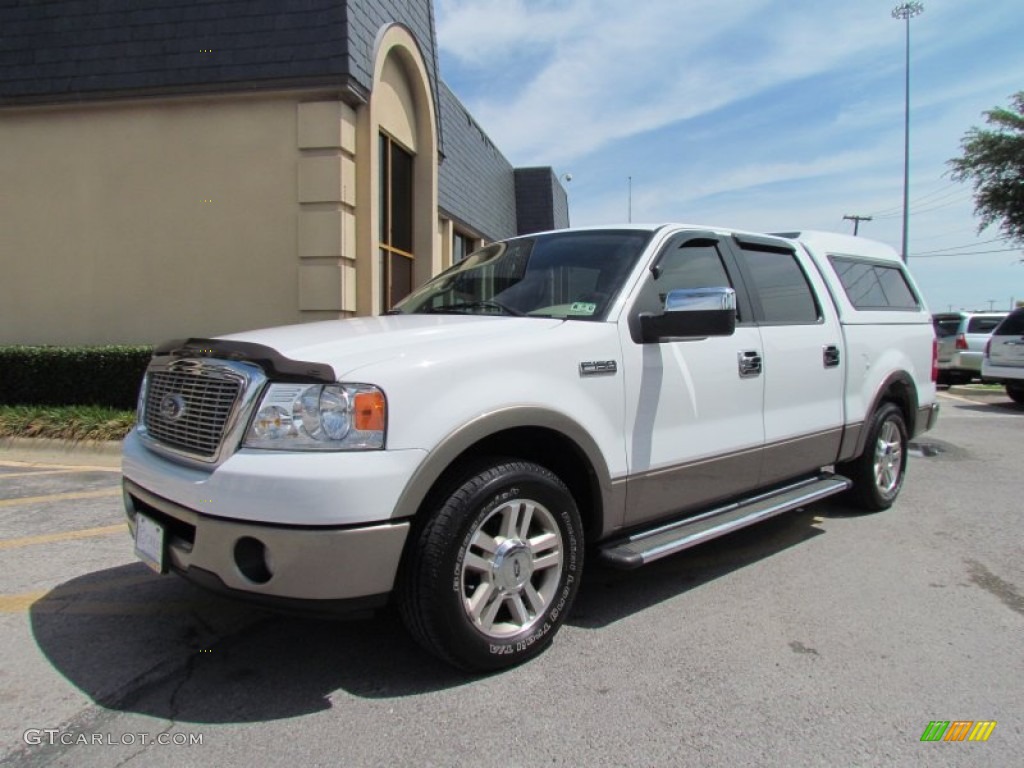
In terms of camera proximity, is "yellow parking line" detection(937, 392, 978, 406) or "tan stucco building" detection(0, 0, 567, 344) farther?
"yellow parking line" detection(937, 392, 978, 406)

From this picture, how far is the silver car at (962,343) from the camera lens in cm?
1620

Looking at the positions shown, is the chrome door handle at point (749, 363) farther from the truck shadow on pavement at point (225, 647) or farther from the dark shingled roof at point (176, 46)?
the dark shingled roof at point (176, 46)

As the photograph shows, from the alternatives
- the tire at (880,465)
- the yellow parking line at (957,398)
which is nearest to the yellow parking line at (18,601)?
the tire at (880,465)

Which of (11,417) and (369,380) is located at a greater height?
(369,380)

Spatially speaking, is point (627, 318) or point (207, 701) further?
point (627, 318)

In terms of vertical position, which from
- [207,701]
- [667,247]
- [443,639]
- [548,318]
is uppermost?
[667,247]

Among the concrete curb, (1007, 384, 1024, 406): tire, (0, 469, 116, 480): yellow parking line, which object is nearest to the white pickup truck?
(0, 469, 116, 480): yellow parking line

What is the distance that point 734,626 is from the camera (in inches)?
133

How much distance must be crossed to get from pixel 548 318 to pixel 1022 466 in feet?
21.0

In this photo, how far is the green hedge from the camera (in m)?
8.18

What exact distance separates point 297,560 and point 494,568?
78 centimetres

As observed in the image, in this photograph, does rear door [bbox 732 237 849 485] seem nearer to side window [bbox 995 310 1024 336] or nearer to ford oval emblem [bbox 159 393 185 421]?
ford oval emblem [bbox 159 393 185 421]

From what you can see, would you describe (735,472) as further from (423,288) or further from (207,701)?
(207,701)

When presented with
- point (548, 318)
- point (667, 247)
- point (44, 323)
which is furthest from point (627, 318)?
point (44, 323)
